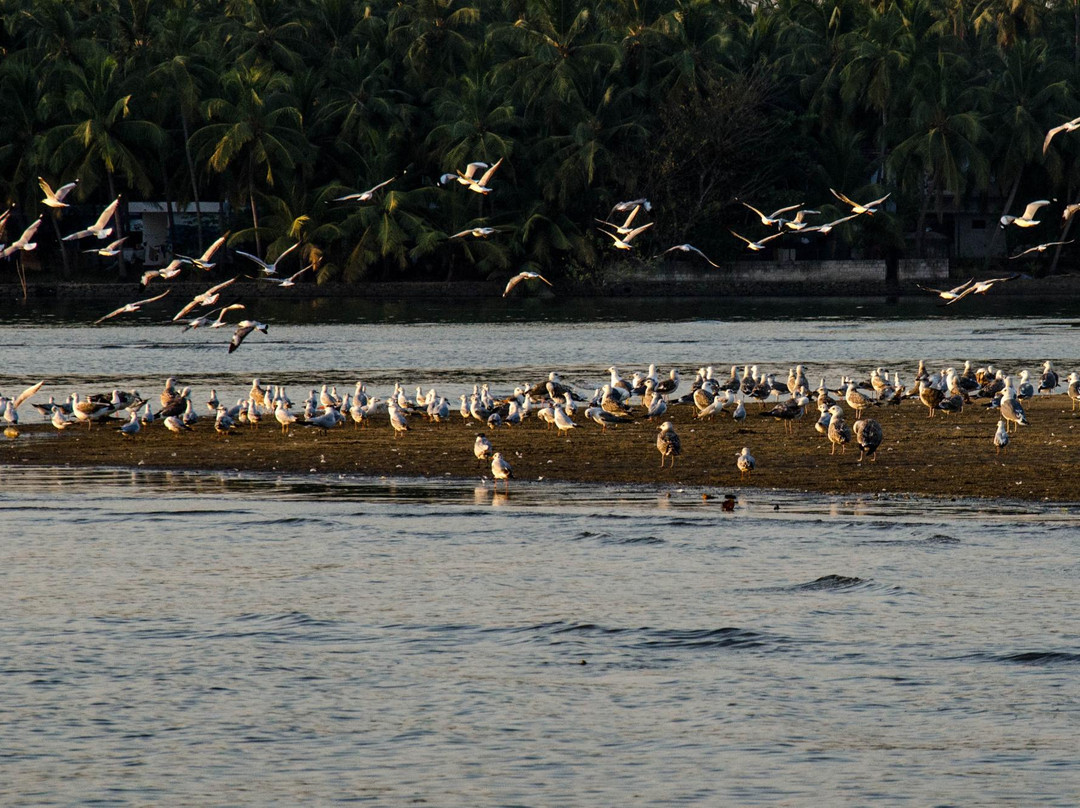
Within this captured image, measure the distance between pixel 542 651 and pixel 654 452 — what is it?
10.1 metres

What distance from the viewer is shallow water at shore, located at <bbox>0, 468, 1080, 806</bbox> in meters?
11.6

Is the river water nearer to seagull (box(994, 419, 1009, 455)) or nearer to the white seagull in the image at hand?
seagull (box(994, 419, 1009, 455))

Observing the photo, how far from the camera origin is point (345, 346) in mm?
55375

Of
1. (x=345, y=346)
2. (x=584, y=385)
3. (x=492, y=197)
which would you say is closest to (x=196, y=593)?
(x=584, y=385)

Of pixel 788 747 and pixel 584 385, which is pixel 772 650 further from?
pixel 584 385

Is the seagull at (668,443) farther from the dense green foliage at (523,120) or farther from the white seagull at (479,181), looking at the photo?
the dense green foliage at (523,120)

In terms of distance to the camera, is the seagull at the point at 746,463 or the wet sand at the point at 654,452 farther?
the seagull at the point at 746,463

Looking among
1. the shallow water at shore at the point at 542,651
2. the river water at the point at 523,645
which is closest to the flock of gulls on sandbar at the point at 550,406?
the river water at the point at 523,645

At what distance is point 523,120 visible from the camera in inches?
3337

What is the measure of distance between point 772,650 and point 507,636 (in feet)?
7.34

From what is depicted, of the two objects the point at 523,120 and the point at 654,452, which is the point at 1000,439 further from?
the point at 523,120

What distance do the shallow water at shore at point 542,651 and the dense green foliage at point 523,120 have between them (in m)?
61.9

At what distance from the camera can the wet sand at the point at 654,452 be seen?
2180 centimetres

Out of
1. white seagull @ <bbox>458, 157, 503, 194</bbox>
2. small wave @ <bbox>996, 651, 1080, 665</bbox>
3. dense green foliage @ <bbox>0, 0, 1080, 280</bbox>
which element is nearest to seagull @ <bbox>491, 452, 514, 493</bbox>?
small wave @ <bbox>996, 651, 1080, 665</bbox>
